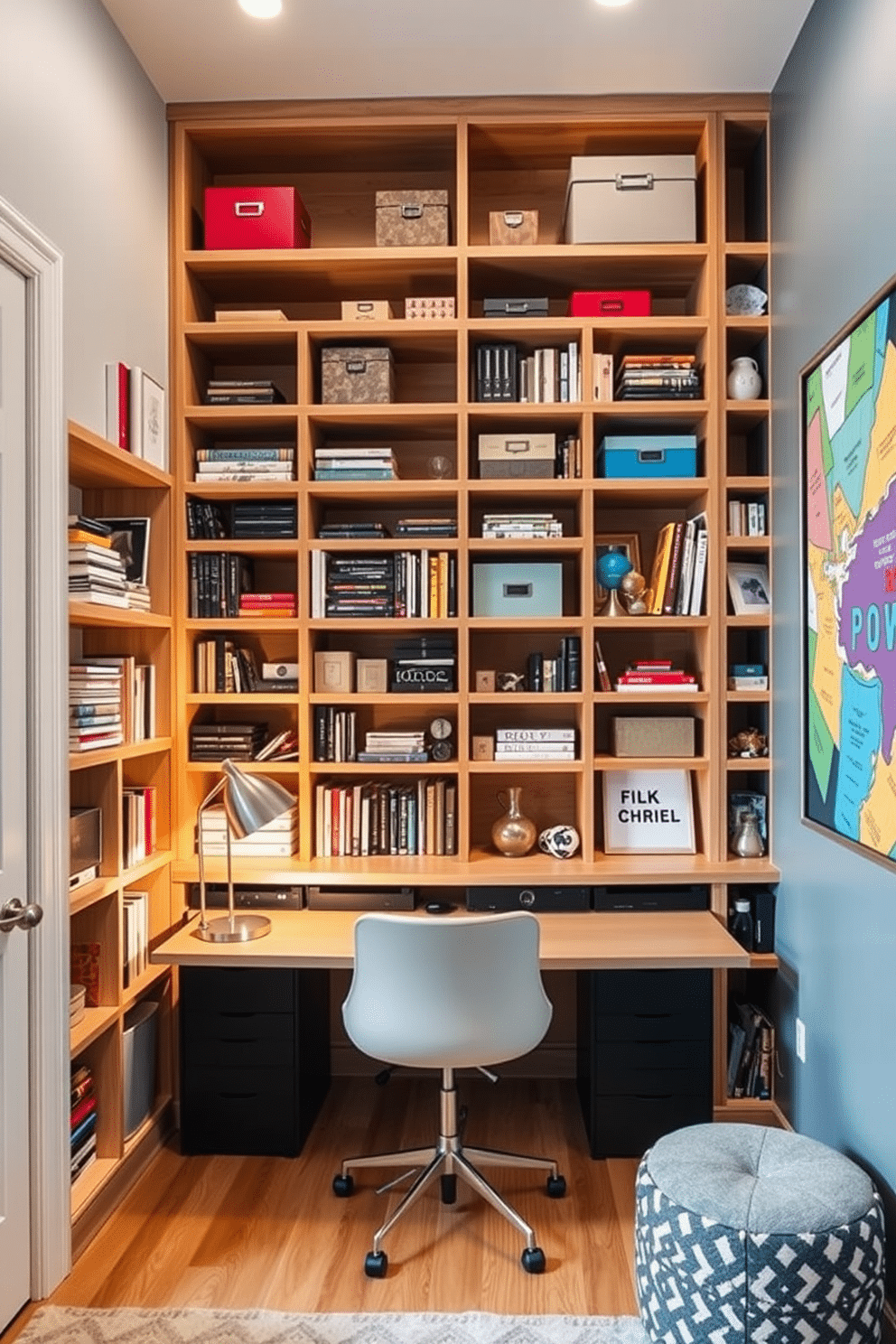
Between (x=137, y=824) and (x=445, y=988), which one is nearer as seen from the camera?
(x=445, y=988)

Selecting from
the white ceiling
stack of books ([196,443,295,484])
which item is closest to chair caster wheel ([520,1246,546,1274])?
stack of books ([196,443,295,484])

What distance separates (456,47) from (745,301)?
1106 mm

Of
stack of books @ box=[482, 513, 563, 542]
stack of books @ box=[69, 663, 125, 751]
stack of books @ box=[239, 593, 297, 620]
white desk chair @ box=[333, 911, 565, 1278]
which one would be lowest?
white desk chair @ box=[333, 911, 565, 1278]

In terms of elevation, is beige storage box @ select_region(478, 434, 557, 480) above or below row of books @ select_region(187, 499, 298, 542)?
above

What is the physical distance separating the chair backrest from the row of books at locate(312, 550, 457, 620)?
1.15 m

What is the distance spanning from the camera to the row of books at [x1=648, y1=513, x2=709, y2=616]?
3.12m

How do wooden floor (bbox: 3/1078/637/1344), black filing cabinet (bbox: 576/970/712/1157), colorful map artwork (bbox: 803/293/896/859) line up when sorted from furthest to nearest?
1. black filing cabinet (bbox: 576/970/712/1157)
2. wooden floor (bbox: 3/1078/637/1344)
3. colorful map artwork (bbox: 803/293/896/859)

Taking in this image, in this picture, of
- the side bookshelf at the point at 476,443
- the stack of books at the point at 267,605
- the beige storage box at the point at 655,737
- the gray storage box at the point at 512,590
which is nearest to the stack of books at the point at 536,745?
the side bookshelf at the point at 476,443

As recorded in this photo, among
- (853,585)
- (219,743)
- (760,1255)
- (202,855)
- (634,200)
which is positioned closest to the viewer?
(760,1255)

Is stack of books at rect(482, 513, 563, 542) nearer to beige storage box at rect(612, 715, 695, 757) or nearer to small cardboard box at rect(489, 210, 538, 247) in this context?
beige storage box at rect(612, 715, 695, 757)

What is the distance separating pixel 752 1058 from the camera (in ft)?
9.85

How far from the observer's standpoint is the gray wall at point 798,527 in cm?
212

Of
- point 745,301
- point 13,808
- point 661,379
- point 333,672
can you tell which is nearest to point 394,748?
point 333,672

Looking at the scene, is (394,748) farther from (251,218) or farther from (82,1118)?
(251,218)
